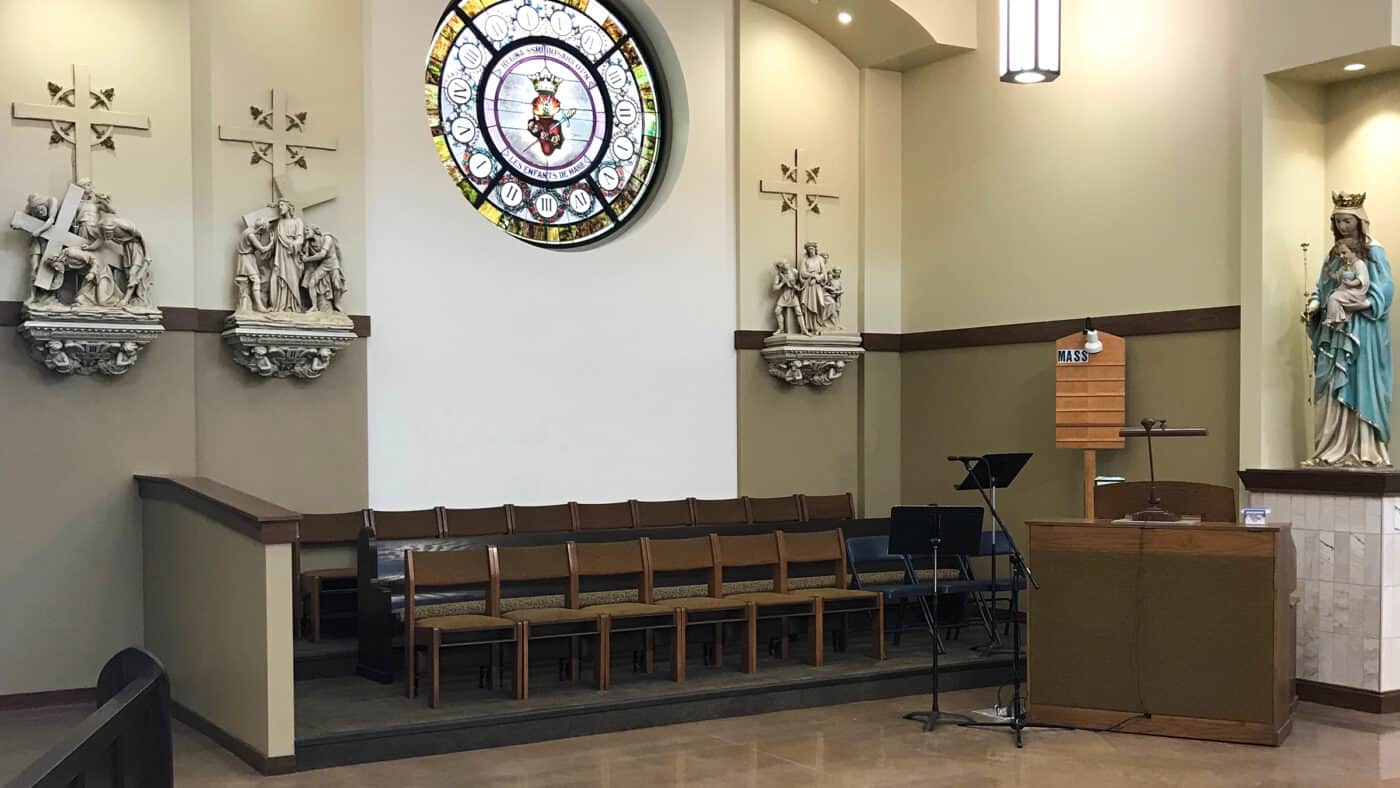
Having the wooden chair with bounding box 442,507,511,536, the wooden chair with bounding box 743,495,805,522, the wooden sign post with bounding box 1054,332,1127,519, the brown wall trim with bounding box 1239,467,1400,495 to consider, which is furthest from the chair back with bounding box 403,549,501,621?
the brown wall trim with bounding box 1239,467,1400,495

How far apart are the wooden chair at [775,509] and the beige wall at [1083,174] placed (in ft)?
5.77

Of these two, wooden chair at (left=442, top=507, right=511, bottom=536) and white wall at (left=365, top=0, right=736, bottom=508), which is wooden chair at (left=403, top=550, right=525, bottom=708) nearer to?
wooden chair at (left=442, top=507, right=511, bottom=536)

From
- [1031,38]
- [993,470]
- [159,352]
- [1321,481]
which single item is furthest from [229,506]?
[1321,481]

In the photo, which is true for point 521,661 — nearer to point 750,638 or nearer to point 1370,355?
point 750,638

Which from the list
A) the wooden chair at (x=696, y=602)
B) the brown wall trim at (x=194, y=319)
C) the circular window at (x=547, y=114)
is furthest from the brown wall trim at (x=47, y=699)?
the circular window at (x=547, y=114)

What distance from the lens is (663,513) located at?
32.5 ft

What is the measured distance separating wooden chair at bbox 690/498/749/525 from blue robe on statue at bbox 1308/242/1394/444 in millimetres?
4111

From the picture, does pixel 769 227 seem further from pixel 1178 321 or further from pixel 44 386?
pixel 44 386

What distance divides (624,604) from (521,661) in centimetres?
88

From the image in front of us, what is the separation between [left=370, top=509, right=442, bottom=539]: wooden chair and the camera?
879 centimetres

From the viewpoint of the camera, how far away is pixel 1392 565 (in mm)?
7508

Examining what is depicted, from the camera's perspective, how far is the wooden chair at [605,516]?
31.4 feet

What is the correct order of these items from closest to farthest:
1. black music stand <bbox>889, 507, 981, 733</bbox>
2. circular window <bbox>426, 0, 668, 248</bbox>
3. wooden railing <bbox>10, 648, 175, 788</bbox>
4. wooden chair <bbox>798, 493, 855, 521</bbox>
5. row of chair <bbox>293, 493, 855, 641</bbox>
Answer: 1. wooden railing <bbox>10, 648, 175, 788</bbox>
2. black music stand <bbox>889, 507, 981, 733</bbox>
3. row of chair <bbox>293, 493, 855, 641</bbox>
4. circular window <bbox>426, 0, 668, 248</bbox>
5. wooden chair <bbox>798, 493, 855, 521</bbox>

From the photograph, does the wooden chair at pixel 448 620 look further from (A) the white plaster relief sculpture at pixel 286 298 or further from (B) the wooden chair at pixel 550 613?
(A) the white plaster relief sculpture at pixel 286 298
